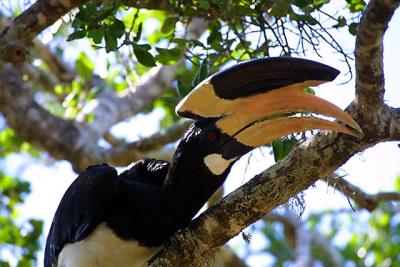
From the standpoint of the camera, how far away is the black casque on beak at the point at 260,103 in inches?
132

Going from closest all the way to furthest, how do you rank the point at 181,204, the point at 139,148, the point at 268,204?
the point at 268,204 < the point at 181,204 < the point at 139,148

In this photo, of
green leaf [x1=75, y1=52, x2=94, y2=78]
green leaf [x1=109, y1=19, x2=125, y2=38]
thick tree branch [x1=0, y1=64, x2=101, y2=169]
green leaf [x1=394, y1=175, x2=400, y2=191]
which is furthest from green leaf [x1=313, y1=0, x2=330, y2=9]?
green leaf [x1=394, y1=175, x2=400, y2=191]

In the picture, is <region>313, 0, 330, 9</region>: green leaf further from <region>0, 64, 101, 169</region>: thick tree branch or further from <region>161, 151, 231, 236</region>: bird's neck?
<region>0, 64, 101, 169</region>: thick tree branch

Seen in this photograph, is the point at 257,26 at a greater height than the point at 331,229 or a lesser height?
lesser

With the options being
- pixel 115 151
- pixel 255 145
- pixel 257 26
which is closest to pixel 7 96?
pixel 115 151

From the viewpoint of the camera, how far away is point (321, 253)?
7.85m

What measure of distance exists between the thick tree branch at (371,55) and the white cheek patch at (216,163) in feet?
2.30

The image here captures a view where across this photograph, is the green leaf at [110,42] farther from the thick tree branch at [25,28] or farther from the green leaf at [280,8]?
the green leaf at [280,8]

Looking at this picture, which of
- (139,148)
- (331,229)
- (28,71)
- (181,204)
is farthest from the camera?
(331,229)

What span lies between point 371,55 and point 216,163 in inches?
35.8

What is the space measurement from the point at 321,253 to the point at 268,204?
14.9 feet

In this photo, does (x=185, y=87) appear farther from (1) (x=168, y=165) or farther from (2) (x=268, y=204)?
(2) (x=268, y=204)

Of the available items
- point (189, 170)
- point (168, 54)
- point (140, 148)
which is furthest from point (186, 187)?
point (140, 148)

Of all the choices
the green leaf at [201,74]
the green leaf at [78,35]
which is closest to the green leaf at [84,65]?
the green leaf at [78,35]
